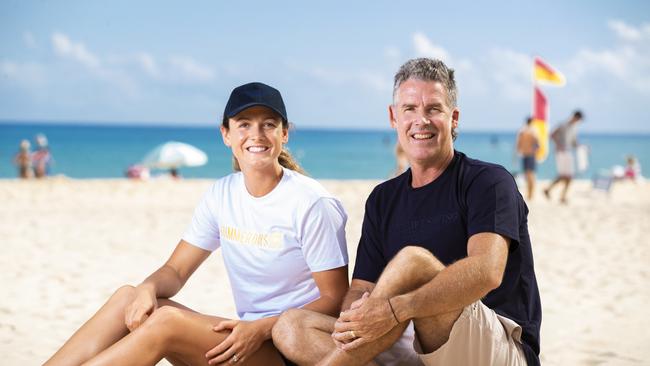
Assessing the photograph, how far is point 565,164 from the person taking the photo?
12.1 meters

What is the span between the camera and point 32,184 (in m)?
14.1

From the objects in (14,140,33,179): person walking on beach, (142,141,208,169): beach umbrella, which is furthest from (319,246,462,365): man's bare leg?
(142,141,208,169): beach umbrella

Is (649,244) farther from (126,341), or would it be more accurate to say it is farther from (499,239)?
(126,341)

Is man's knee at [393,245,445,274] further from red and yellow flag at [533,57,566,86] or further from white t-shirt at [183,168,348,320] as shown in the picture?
red and yellow flag at [533,57,566,86]

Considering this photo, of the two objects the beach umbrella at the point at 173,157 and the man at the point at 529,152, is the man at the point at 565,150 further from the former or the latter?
the beach umbrella at the point at 173,157

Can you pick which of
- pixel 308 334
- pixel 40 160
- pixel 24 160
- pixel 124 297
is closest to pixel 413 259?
pixel 308 334

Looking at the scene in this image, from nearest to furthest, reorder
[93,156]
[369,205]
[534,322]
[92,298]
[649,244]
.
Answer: [534,322], [369,205], [92,298], [649,244], [93,156]

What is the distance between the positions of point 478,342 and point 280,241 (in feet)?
2.82

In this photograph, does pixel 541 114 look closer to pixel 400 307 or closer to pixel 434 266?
pixel 434 266

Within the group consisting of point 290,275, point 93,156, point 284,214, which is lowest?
point 290,275

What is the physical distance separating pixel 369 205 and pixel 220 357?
2.56ft

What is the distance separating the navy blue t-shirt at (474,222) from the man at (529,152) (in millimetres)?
10030

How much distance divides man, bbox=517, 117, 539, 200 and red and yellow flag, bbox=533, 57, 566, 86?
11.1 feet

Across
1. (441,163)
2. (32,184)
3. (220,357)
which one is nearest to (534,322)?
(441,163)
